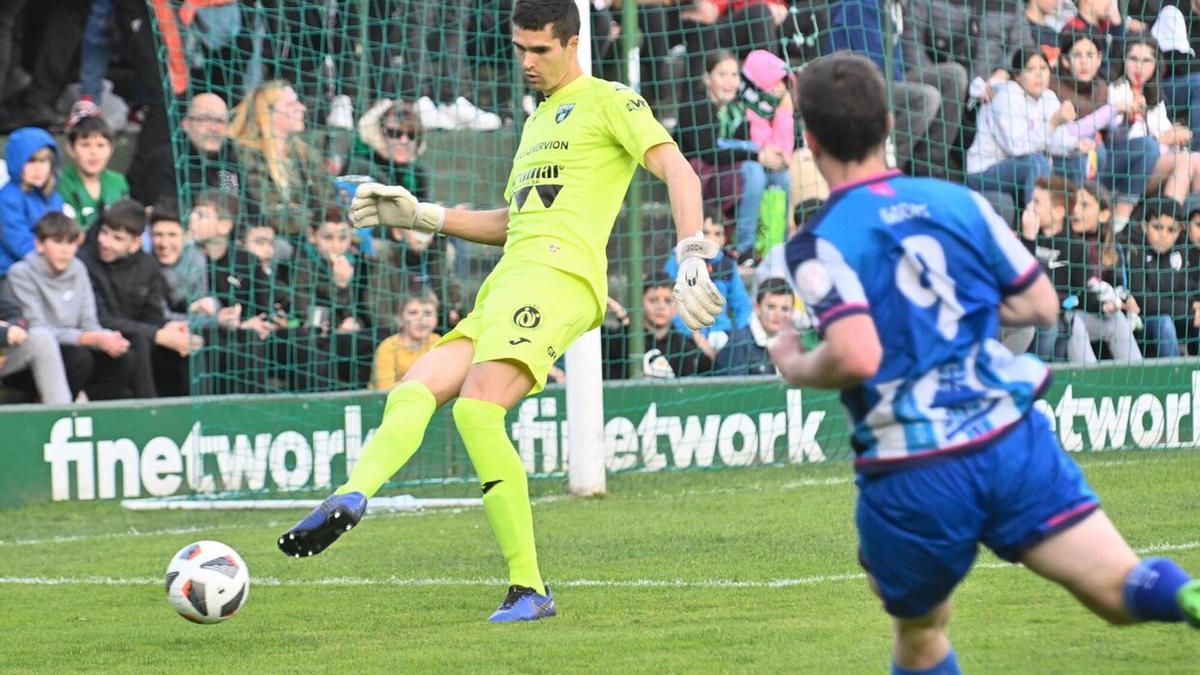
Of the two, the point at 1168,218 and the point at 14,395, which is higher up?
the point at 1168,218

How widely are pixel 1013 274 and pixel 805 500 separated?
5823mm

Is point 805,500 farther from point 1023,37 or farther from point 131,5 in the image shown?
point 131,5

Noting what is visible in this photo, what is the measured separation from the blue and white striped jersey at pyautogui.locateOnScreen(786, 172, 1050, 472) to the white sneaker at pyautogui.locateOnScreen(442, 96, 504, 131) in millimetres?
8386

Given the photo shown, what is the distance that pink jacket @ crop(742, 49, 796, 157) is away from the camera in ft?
40.2

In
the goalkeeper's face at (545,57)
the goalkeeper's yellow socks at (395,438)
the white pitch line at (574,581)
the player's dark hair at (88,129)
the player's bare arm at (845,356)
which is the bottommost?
the white pitch line at (574,581)

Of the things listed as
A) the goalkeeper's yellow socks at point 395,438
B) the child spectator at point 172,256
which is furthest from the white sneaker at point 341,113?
the goalkeeper's yellow socks at point 395,438

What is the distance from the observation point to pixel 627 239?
41.4 ft

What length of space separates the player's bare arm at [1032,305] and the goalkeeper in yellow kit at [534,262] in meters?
2.02

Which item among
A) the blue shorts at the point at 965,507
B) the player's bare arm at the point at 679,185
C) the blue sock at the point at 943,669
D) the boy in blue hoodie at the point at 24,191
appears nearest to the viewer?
the blue shorts at the point at 965,507

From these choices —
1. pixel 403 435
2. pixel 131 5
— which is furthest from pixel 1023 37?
pixel 403 435

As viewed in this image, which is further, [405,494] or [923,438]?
[405,494]

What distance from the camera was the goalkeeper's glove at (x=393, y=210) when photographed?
22.5 feet

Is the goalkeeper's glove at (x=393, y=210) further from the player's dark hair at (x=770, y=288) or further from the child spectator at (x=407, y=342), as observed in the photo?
the player's dark hair at (x=770, y=288)

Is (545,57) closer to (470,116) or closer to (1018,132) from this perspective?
(470,116)
